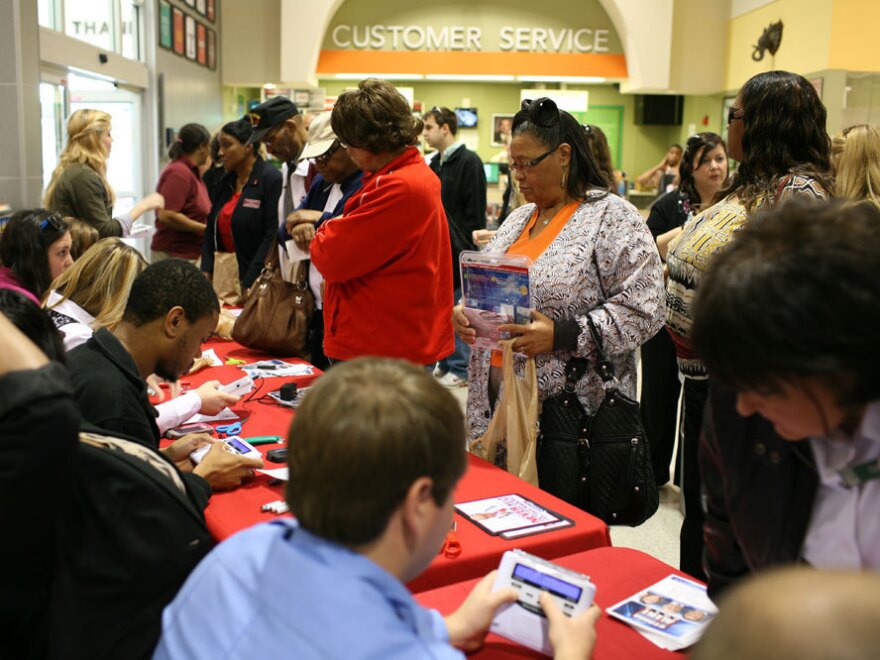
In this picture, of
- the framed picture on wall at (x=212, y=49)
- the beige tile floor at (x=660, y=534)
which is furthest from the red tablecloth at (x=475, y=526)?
the framed picture on wall at (x=212, y=49)

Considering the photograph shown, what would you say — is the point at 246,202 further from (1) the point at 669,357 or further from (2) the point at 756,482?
(2) the point at 756,482

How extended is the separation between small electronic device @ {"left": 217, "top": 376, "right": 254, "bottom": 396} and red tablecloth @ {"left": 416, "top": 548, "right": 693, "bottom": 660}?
1.45 m

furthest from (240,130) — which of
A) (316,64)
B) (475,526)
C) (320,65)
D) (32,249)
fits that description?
(320,65)

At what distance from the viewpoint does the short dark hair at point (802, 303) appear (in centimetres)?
90

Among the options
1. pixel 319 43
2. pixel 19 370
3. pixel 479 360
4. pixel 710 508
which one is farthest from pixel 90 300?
pixel 319 43

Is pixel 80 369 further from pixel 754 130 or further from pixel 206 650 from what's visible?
pixel 754 130

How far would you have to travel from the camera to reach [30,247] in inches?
126

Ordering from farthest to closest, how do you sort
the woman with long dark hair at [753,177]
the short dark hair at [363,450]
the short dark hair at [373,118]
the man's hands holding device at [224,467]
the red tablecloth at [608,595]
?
the short dark hair at [373,118]
the woman with long dark hair at [753,177]
the man's hands holding device at [224,467]
the red tablecloth at [608,595]
the short dark hair at [363,450]

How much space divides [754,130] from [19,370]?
1.92m

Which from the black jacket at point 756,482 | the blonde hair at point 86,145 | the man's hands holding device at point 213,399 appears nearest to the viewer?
the black jacket at point 756,482

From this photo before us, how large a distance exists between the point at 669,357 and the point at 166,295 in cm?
267

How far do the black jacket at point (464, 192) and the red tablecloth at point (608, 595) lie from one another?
4.52 metres

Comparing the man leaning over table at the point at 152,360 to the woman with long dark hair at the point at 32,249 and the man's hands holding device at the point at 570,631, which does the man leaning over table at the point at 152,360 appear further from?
the woman with long dark hair at the point at 32,249

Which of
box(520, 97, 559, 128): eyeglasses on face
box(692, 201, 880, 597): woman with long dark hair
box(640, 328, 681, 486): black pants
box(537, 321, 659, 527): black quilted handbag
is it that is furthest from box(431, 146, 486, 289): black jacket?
box(692, 201, 880, 597): woman with long dark hair
